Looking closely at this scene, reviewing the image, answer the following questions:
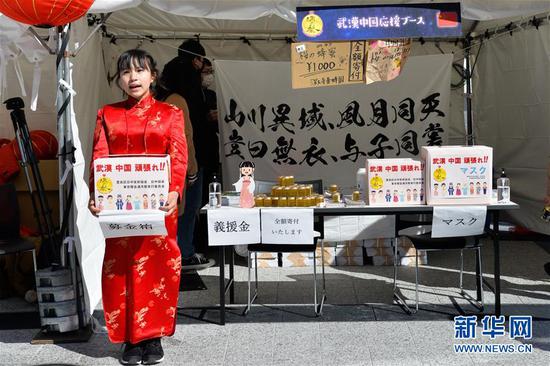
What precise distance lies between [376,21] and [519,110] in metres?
3.32

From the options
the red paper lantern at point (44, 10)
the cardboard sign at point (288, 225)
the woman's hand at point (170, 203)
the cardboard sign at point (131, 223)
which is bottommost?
the cardboard sign at point (288, 225)

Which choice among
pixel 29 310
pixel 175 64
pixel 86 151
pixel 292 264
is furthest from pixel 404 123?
pixel 29 310

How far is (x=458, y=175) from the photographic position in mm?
4641

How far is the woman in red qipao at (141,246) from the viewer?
13.3ft

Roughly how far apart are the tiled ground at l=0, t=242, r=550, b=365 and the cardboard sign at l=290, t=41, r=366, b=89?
5.62 ft

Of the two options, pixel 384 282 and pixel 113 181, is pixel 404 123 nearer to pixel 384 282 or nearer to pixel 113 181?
pixel 384 282

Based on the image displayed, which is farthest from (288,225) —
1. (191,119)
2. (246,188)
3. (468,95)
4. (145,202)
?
(468,95)

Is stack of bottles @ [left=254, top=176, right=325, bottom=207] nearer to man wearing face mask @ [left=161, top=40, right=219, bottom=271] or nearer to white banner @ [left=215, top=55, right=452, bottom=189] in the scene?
man wearing face mask @ [left=161, top=40, right=219, bottom=271]

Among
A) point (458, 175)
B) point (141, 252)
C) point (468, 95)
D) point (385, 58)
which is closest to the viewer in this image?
point (141, 252)

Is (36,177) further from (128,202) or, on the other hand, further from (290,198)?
(290,198)

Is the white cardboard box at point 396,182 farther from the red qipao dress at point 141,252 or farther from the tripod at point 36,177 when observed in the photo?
the tripod at point 36,177

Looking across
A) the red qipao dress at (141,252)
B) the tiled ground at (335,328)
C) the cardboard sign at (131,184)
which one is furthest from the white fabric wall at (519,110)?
the cardboard sign at (131,184)

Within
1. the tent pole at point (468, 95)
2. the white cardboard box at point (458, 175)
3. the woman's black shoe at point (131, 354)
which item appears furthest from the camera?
the tent pole at point (468, 95)

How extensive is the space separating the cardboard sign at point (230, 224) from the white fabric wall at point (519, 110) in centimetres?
389
